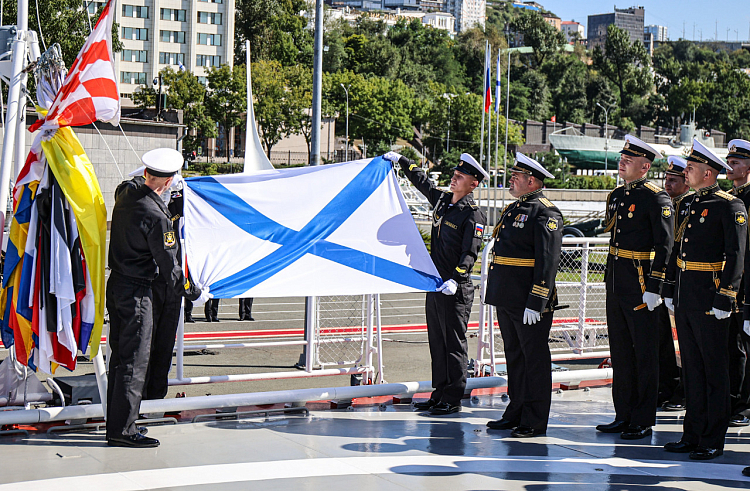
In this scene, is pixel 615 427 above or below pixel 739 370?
below

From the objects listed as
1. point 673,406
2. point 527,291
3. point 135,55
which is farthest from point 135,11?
point 527,291

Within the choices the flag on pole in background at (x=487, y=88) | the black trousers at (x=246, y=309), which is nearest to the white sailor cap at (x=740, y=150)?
the black trousers at (x=246, y=309)

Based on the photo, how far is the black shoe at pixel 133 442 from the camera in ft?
18.6

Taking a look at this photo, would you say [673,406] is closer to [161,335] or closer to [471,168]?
[471,168]

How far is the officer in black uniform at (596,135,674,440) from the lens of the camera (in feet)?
21.2

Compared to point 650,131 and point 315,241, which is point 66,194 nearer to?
point 315,241

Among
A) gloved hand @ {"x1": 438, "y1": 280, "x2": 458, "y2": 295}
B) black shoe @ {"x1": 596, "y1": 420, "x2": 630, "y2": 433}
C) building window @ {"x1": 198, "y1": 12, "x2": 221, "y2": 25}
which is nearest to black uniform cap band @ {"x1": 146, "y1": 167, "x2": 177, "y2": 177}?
gloved hand @ {"x1": 438, "y1": 280, "x2": 458, "y2": 295}

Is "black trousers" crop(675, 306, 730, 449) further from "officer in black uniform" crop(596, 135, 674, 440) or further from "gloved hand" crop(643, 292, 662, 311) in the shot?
"officer in black uniform" crop(596, 135, 674, 440)

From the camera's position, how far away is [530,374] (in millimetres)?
6516

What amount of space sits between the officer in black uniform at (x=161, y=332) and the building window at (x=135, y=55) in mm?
85746

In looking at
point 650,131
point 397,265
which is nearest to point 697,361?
point 397,265

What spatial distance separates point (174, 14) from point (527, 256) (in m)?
88.1

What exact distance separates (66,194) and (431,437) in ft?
10.5

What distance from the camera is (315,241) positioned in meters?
7.13
